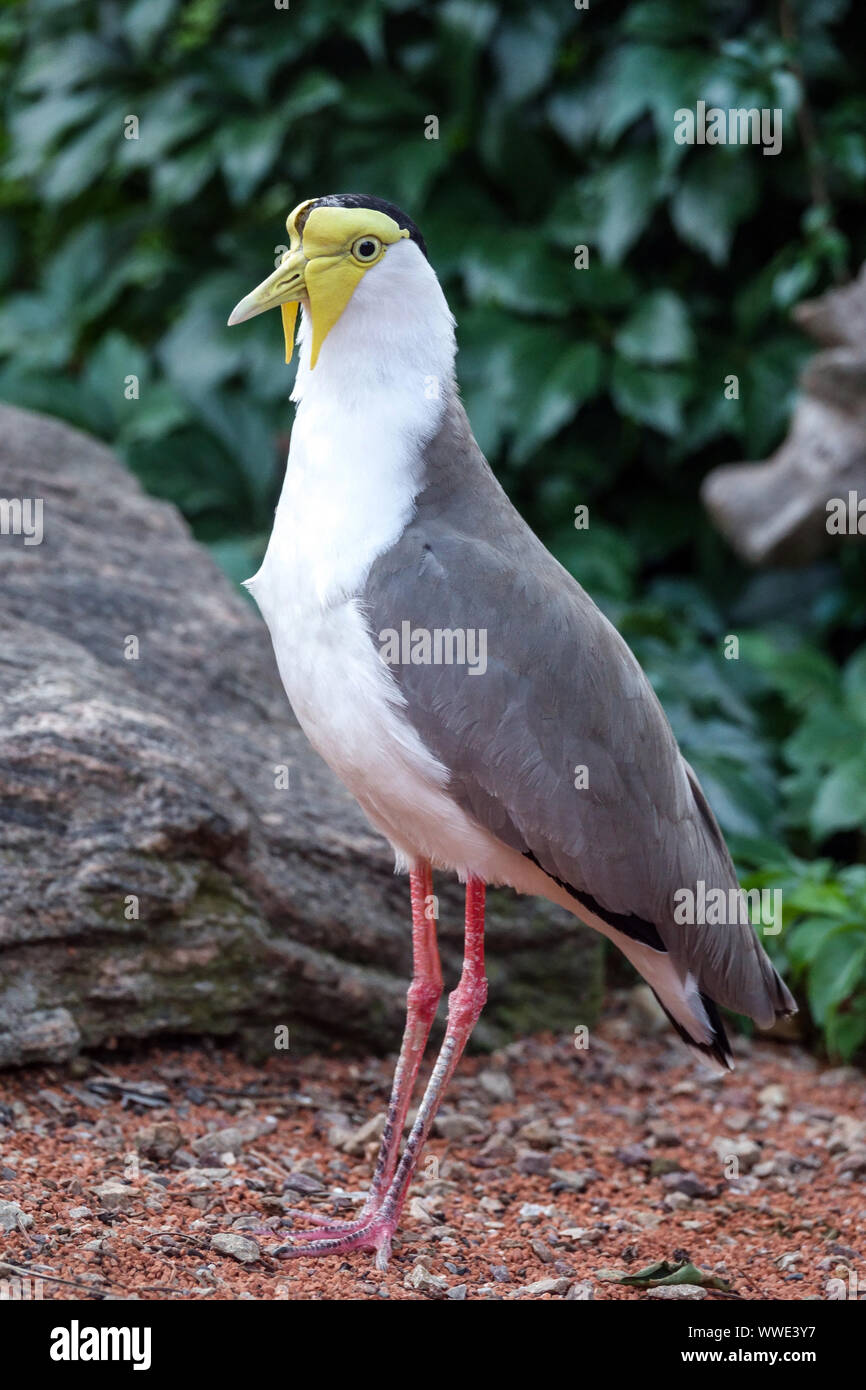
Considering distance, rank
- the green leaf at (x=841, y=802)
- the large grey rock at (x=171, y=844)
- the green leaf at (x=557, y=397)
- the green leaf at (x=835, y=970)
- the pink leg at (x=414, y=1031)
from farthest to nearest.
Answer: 1. the green leaf at (x=557, y=397)
2. the green leaf at (x=841, y=802)
3. the green leaf at (x=835, y=970)
4. the large grey rock at (x=171, y=844)
5. the pink leg at (x=414, y=1031)

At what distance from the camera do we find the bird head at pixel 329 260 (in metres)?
2.99

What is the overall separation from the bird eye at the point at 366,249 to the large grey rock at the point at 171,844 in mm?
1406

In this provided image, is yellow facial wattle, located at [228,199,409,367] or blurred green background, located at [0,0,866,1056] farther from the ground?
blurred green background, located at [0,0,866,1056]

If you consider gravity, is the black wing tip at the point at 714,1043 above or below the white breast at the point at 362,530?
below

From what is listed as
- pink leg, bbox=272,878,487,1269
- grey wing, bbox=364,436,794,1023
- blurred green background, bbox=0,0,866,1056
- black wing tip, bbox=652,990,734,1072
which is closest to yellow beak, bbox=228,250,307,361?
grey wing, bbox=364,436,794,1023

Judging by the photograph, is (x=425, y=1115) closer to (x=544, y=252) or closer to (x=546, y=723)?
(x=546, y=723)

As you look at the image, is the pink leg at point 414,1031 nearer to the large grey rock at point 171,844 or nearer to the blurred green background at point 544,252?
the large grey rock at point 171,844

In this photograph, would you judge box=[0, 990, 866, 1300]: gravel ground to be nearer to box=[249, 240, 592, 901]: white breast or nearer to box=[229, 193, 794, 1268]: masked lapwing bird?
box=[229, 193, 794, 1268]: masked lapwing bird

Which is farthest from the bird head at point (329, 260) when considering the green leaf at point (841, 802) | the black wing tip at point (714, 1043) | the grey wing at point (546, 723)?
the green leaf at point (841, 802)

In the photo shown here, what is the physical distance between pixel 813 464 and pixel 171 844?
3729 mm

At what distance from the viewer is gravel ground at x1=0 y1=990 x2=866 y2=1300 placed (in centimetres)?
294

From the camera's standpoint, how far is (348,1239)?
3080 millimetres

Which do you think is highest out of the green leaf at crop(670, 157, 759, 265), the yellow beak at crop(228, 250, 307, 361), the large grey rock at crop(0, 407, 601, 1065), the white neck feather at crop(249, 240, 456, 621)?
the green leaf at crop(670, 157, 759, 265)

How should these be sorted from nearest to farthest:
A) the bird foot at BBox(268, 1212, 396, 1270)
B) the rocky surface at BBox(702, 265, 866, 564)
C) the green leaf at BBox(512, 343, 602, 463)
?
the bird foot at BBox(268, 1212, 396, 1270)
the rocky surface at BBox(702, 265, 866, 564)
the green leaf at BBox(512, 343, 602, 463)
